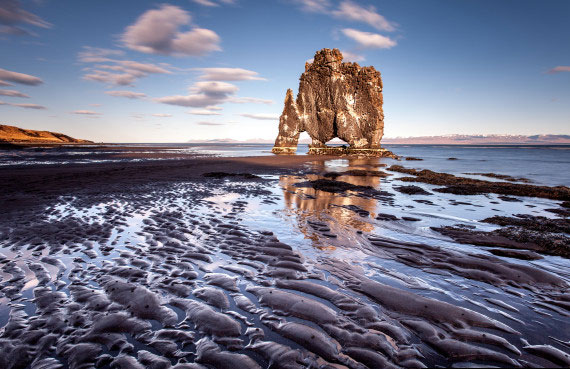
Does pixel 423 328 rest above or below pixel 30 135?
below

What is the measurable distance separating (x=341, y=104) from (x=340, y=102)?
0.52 meters

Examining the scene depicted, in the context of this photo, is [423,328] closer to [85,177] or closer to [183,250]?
[183,250]

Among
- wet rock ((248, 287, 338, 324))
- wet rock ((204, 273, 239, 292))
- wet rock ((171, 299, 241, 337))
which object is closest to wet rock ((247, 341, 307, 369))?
wet rock ((171, 299, 241, 337))

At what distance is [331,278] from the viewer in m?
4.70

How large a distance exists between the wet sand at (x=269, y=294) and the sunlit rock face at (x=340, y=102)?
51619 millimetres

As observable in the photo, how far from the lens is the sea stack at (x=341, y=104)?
184 ft

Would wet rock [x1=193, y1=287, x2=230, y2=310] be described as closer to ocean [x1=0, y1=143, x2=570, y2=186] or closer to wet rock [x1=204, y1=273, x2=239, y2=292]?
wet rock [x1=204, y1=273, x2=239, y2=292]

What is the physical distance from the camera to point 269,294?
4.09 meters

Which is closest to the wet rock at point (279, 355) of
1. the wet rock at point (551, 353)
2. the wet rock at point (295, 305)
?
the wet rock at point (295, 305)

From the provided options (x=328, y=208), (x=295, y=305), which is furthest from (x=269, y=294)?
(x=328, y=208)

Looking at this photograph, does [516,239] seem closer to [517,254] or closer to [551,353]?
[517,254]

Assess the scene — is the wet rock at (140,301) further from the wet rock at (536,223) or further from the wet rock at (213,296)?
the wet rock at (536,223)

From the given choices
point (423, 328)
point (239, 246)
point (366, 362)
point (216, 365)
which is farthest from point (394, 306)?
point (239, 246)

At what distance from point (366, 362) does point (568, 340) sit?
283 centimetres
